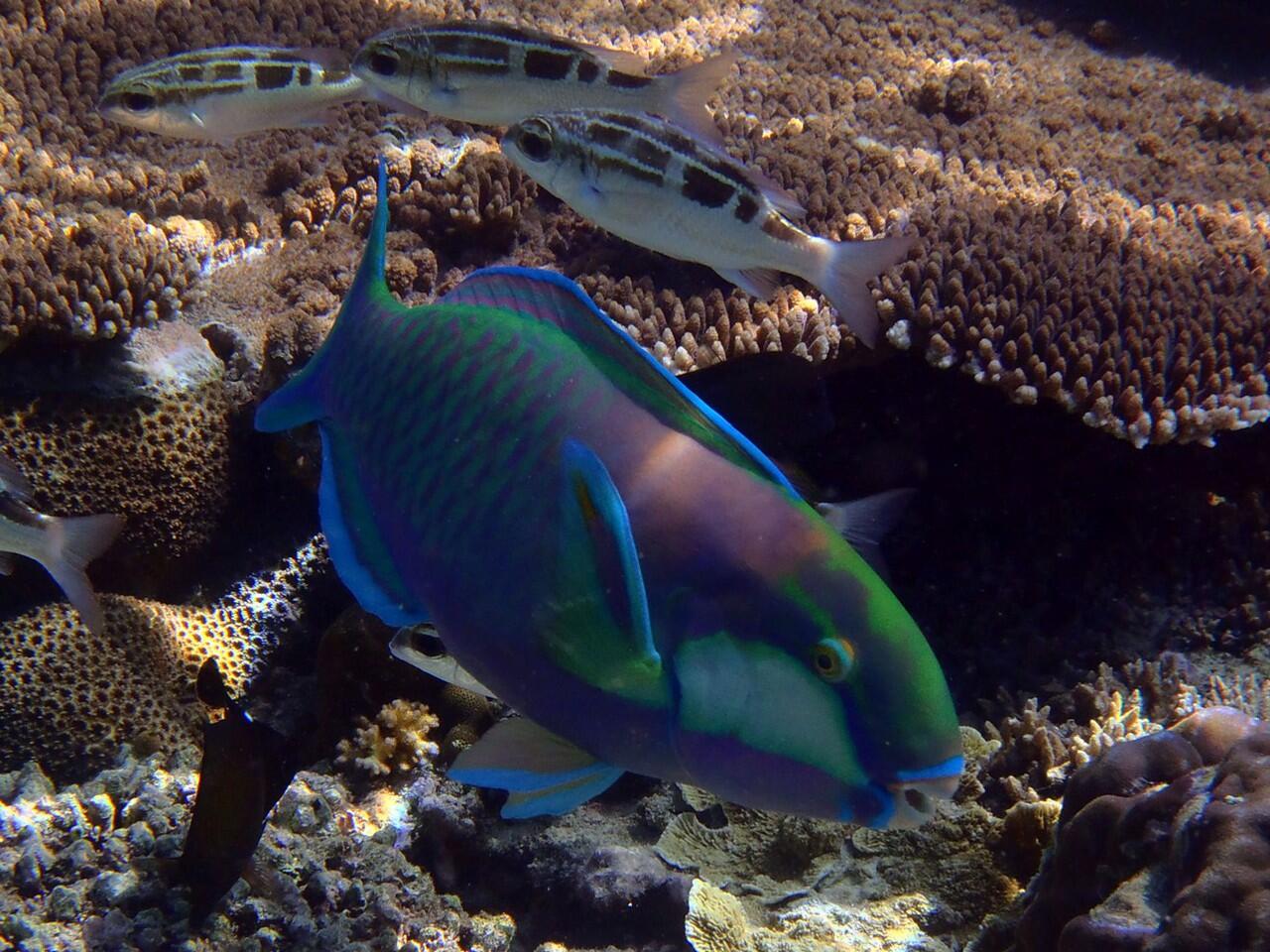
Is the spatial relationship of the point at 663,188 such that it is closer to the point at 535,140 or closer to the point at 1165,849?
the point at 535,140

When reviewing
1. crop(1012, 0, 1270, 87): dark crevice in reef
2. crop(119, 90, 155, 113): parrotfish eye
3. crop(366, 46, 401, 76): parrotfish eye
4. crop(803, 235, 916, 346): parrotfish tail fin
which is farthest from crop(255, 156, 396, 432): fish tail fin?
crop(1012, 0, 1270, 87): dark crevice in reef

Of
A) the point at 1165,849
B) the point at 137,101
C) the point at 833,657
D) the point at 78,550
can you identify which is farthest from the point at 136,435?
the point at 1165,849

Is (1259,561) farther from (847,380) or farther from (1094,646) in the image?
(847,380)

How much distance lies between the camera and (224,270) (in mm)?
4957

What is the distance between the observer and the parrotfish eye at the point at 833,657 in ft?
3.31

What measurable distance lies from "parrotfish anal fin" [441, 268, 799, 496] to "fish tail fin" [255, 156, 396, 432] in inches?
5.9

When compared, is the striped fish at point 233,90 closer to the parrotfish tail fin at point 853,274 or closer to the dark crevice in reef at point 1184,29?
the parrotfish tail fin at point 853,274

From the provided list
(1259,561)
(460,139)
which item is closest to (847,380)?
(1259,561)

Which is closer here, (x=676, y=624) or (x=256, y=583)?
(x=676, y=624)

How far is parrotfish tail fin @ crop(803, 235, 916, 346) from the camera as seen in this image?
317 centimetres

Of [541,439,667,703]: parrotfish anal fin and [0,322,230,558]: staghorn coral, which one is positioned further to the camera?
[0,322,230,558]: staghorn coral

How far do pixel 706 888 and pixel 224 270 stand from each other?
4.14 metres

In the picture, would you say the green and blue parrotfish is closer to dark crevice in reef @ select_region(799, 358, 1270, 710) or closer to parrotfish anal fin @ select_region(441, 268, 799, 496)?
parrotfish anal fin @ select_region(441, 268, 799, 496)

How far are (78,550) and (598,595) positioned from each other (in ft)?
10.1
